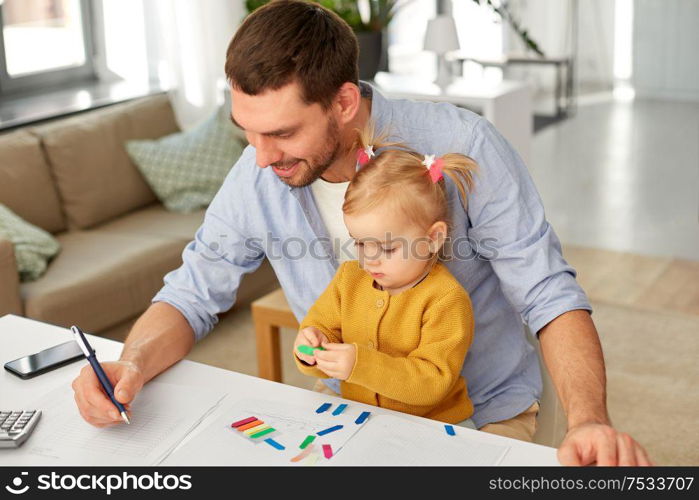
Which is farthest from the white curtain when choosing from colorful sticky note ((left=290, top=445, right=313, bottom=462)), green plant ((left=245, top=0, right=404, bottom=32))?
colorful sticky note ((left=290, top=445, right=313, bottom=462))

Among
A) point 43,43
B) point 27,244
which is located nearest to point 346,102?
point 27,244

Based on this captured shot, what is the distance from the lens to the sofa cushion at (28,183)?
3.27 m

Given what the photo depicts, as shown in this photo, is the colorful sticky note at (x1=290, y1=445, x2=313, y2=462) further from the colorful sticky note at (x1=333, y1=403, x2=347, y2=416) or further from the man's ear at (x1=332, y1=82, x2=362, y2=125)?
the man's ear at (x1=332, y1=82, x2=362, y2=125)

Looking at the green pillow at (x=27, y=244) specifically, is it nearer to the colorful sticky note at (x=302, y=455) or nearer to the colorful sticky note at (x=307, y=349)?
the colorful sticky note at (x=307, y=349)

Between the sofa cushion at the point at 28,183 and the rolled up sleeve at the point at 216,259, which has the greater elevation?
the rolled up sleeve at the point at 216,259

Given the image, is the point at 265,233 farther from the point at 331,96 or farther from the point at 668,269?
the point at 668,269

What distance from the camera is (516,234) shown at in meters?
1.52

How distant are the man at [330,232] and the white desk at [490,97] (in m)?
2.20

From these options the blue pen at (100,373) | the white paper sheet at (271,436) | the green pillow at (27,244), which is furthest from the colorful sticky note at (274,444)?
the green pillow at (27,244)

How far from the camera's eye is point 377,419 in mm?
1315

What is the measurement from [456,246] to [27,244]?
6.15 ft

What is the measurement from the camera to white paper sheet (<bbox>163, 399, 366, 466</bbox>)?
124cm

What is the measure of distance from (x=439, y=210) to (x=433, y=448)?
1.38 ft

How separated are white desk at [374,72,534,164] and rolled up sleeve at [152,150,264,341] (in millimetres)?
2241
